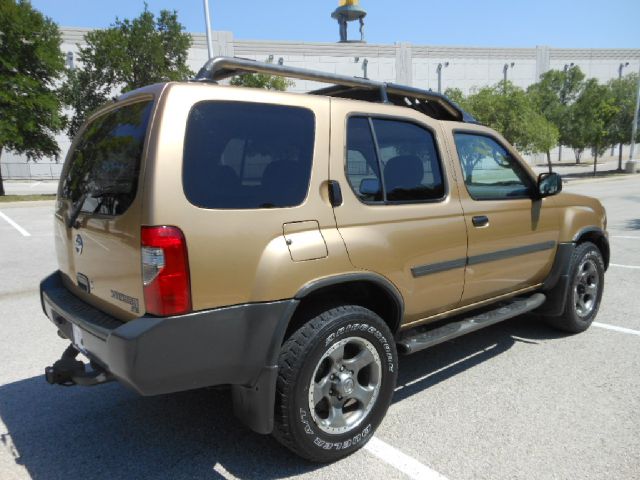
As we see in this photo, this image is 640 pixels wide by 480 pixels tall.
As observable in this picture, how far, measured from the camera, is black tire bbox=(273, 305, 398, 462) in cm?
244

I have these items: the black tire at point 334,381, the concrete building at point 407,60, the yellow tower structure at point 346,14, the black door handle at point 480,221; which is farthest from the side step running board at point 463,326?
the yellow tower structure at point 346,14

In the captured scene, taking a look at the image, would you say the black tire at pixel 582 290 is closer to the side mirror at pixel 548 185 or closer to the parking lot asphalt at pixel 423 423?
the parking lot asphalt at pixel 423 423

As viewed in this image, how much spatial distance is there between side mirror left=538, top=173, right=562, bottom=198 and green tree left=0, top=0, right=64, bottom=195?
25034 mm

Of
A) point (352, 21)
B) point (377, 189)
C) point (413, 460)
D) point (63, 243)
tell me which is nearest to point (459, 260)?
point (377, 189)

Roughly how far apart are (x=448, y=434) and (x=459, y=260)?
1.11 meters

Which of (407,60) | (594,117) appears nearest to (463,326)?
A: (594,117)

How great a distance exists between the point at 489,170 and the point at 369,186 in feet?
4.63

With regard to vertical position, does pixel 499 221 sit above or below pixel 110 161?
below

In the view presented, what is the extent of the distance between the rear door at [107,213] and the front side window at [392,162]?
45.3 inches

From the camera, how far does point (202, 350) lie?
2.22 metres

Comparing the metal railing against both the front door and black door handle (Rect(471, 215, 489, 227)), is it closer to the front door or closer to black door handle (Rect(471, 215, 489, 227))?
the front door

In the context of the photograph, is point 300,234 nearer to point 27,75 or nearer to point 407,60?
point 27,75

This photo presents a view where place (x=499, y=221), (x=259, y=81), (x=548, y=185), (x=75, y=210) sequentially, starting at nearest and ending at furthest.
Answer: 1. (x=75, y=210)
2. (x=499, y=221)
3. (x=548, y=185)
4. (x=259, y=81)

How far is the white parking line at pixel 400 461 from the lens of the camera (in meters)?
2.52
